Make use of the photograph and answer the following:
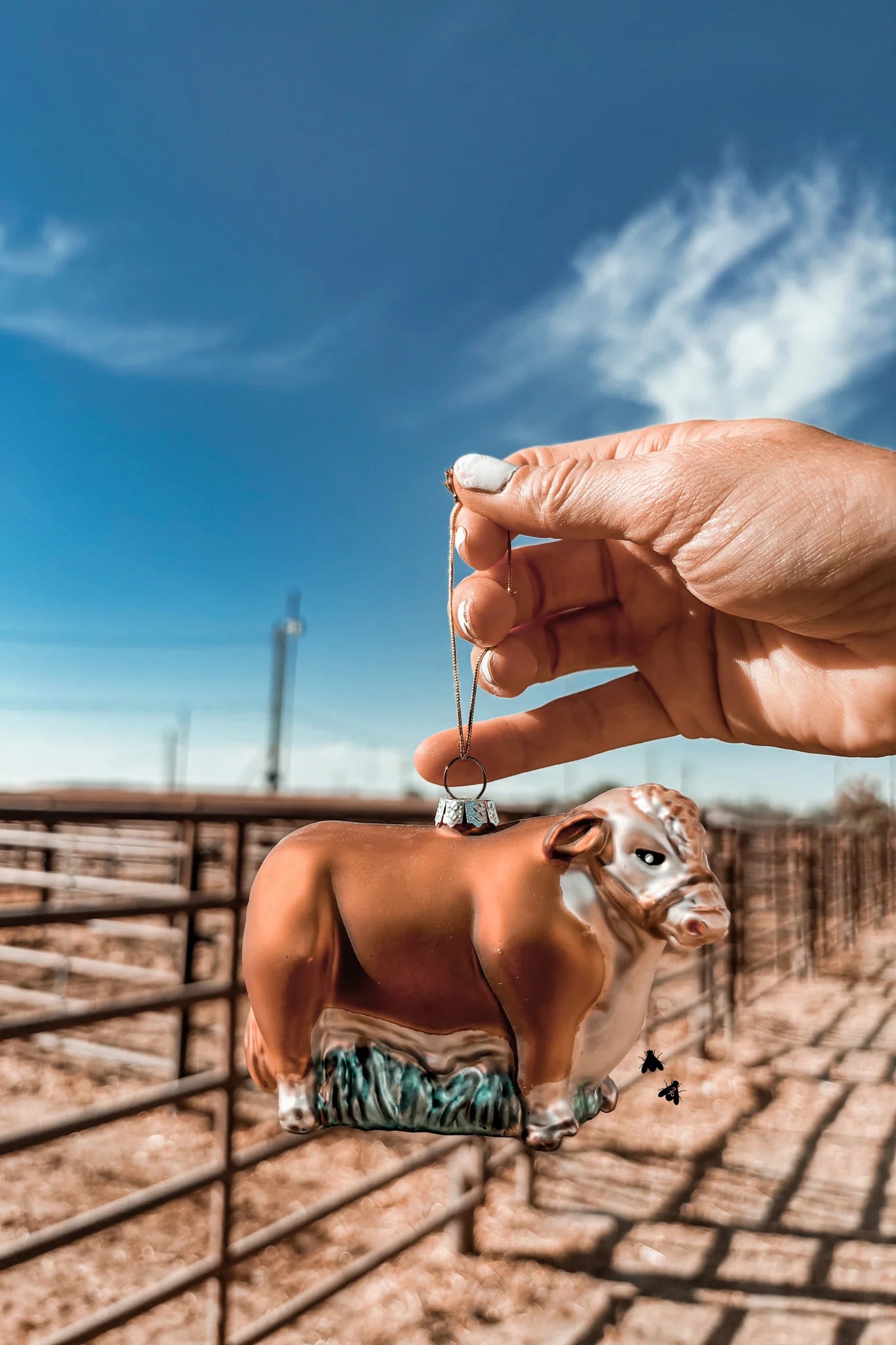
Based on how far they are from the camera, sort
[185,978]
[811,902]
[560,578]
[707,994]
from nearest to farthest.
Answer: [560,578] → [185,978] → [707,994] → [811,902]

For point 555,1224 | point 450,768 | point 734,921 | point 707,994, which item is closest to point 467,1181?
point 555,1224

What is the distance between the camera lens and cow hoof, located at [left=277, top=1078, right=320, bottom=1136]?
57 cm

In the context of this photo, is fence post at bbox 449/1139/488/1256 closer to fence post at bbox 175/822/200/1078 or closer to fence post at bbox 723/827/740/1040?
fence post at bbox 175/822/200/1078

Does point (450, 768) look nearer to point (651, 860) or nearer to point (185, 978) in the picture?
point (651, 860)

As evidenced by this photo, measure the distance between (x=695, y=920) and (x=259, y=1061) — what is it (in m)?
0.30

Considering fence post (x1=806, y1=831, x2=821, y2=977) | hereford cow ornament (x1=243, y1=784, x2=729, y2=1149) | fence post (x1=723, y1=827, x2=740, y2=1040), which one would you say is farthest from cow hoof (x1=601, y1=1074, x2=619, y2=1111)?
fence post (x1=806, y1=831, x2=821, y2=977)

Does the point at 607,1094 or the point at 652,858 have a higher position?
the point at 652,858

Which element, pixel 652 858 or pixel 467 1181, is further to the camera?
pixel 467 1181

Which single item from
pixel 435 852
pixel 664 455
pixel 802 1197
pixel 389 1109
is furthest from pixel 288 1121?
pixel 802 1197

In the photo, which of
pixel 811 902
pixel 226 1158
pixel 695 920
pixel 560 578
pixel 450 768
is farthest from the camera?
pixel 811 902

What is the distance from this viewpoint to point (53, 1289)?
3.10m

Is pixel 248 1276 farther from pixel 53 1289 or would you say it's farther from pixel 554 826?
pixel 554 826

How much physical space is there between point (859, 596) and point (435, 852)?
0.46 m

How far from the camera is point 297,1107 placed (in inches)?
22.6
